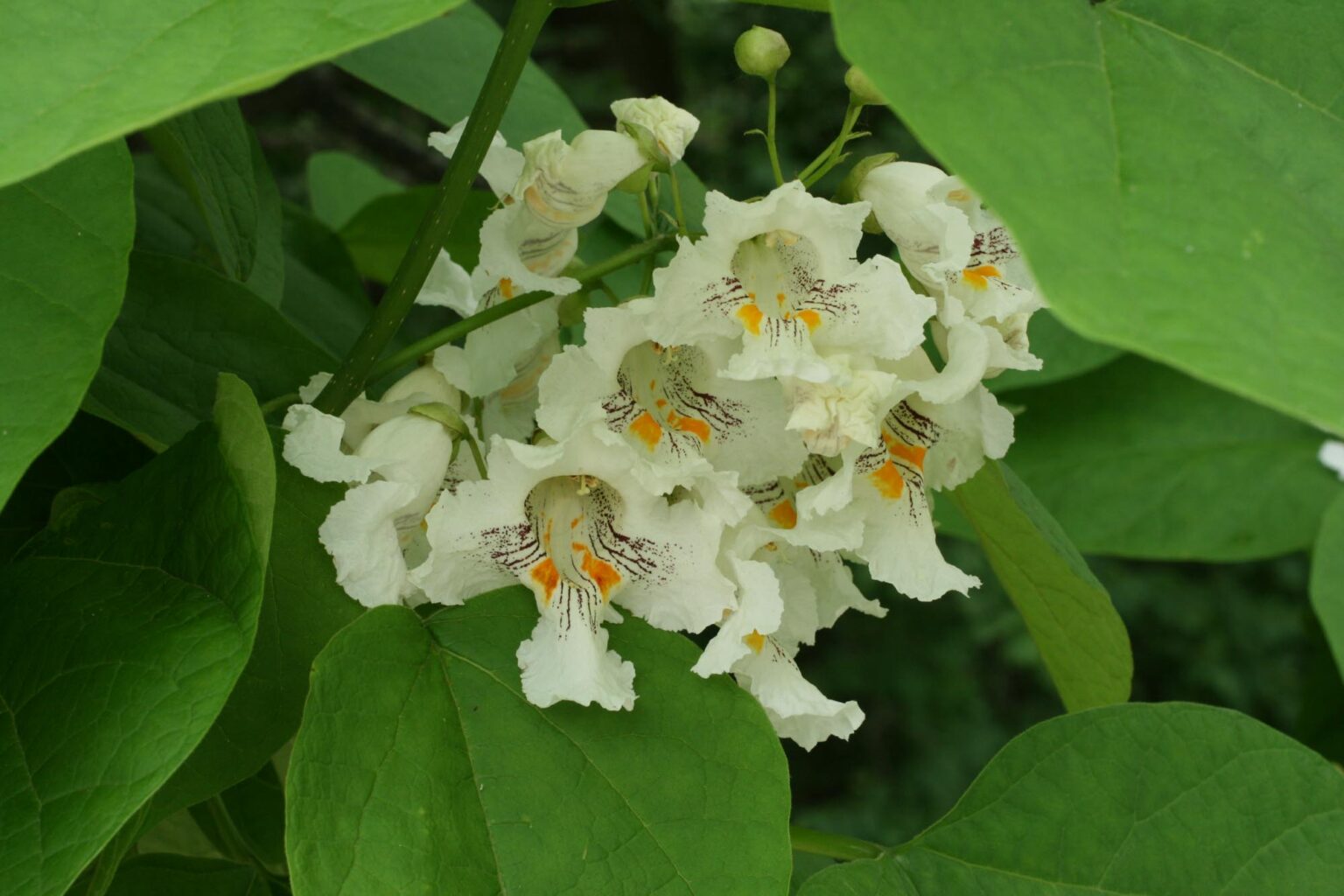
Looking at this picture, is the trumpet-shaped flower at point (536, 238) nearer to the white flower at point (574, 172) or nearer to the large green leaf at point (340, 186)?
the white flower at point (574, 172)

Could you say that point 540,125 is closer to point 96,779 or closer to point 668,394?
point 668,394

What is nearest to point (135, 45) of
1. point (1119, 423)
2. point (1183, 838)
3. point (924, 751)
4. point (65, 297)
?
point (65, 297)

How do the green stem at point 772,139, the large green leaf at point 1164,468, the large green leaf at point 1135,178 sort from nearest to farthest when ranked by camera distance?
1. the large green leaf at point 1135,178
2. the green stem at point 772,139
3. the large green leaf at point 1164,468

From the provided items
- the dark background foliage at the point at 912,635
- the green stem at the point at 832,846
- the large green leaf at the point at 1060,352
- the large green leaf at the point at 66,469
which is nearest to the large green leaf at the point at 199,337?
the large green leaf at the point at 66,469

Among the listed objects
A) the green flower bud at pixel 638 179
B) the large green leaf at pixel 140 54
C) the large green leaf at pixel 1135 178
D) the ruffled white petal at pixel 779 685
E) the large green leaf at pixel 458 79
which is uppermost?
the large green leaf at pixel 1135 178

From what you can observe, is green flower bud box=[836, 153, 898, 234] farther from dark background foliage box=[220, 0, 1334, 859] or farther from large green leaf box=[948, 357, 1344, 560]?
dark background foliage box=[220, 0, 1334, 859]
